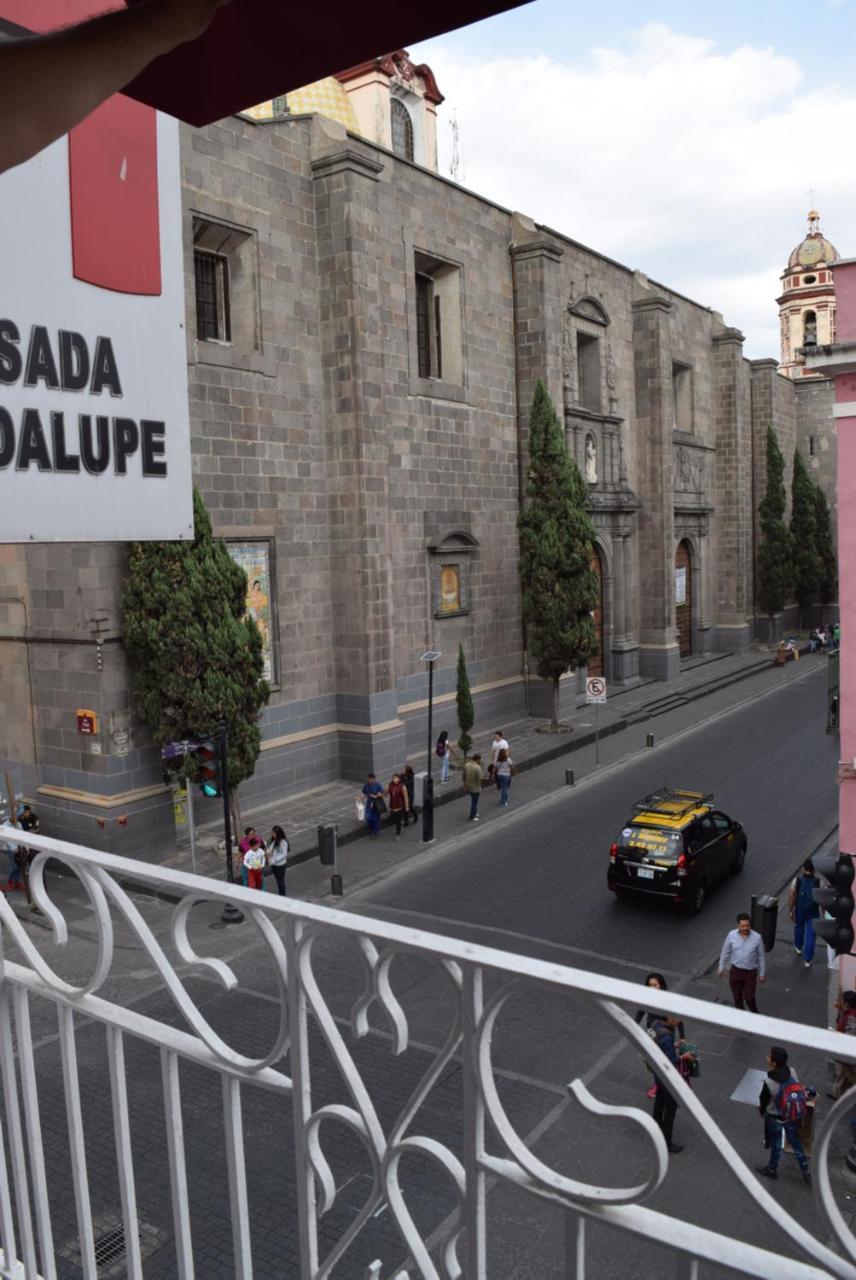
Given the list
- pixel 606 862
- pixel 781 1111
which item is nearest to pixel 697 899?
pixel 606 862

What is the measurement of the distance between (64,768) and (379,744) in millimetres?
6521

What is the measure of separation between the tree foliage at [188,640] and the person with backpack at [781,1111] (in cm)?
1091

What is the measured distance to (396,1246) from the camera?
739cm

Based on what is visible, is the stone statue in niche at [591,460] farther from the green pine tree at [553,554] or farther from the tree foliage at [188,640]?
the tree foliage at [188,640]

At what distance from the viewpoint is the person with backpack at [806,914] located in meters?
13.2

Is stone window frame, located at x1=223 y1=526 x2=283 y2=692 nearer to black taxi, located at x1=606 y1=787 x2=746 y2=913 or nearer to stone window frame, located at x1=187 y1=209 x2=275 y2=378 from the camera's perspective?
stone window frame, located at x1=187 y1=209 x2=275 y2=378

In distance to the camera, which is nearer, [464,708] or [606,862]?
[606,862]

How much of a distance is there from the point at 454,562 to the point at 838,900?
17.0 m

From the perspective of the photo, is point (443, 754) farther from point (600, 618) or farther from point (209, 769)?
point (600, 618)

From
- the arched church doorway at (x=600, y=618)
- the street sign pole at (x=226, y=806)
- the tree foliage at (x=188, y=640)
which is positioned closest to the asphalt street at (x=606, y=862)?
the street sign pole at (x=226, y=806)

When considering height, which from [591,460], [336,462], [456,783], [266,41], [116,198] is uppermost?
[591,460]

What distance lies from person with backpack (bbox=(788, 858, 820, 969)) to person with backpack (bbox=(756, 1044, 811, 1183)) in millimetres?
5075

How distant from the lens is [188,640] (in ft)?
54.3

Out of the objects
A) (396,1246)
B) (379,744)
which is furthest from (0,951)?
(379,744)
